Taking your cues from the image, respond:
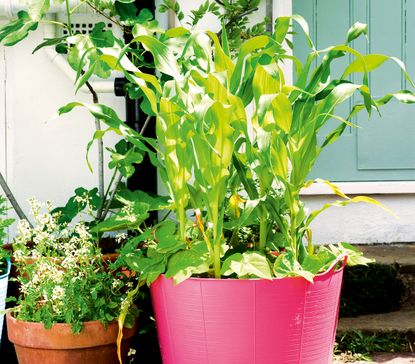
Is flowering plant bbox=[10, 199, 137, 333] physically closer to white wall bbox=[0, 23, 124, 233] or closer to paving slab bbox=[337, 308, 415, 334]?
white wall bbox=[0, 23, 124, 233]

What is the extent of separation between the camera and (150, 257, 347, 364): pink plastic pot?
202 centimetres

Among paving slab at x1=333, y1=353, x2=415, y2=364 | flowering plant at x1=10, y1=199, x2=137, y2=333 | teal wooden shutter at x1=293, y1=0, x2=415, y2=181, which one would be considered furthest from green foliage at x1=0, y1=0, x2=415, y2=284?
teal wooden shutter at x1=293, y1=0, x2=415, y2=181

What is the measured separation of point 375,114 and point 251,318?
1.90m

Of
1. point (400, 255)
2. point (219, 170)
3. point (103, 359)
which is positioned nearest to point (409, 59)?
point (400, 255)

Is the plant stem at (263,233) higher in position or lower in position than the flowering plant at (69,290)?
higher

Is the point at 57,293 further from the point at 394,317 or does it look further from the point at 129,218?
the point at 394,317

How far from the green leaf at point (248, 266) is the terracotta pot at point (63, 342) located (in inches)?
20.2

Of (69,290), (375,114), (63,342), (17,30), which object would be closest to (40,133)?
(17,30)

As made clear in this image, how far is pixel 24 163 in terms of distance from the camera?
3.20 meters

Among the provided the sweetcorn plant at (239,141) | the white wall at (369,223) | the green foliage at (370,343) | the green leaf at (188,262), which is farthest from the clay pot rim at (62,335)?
the white wall at (369,223)

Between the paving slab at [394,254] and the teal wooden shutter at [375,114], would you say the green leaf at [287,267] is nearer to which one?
the paving slab at [394,254]

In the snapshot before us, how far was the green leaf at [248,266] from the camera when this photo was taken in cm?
201

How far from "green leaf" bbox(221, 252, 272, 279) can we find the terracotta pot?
1.69 ft

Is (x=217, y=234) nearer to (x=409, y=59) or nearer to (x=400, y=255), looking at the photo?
(x=400, y=255)
